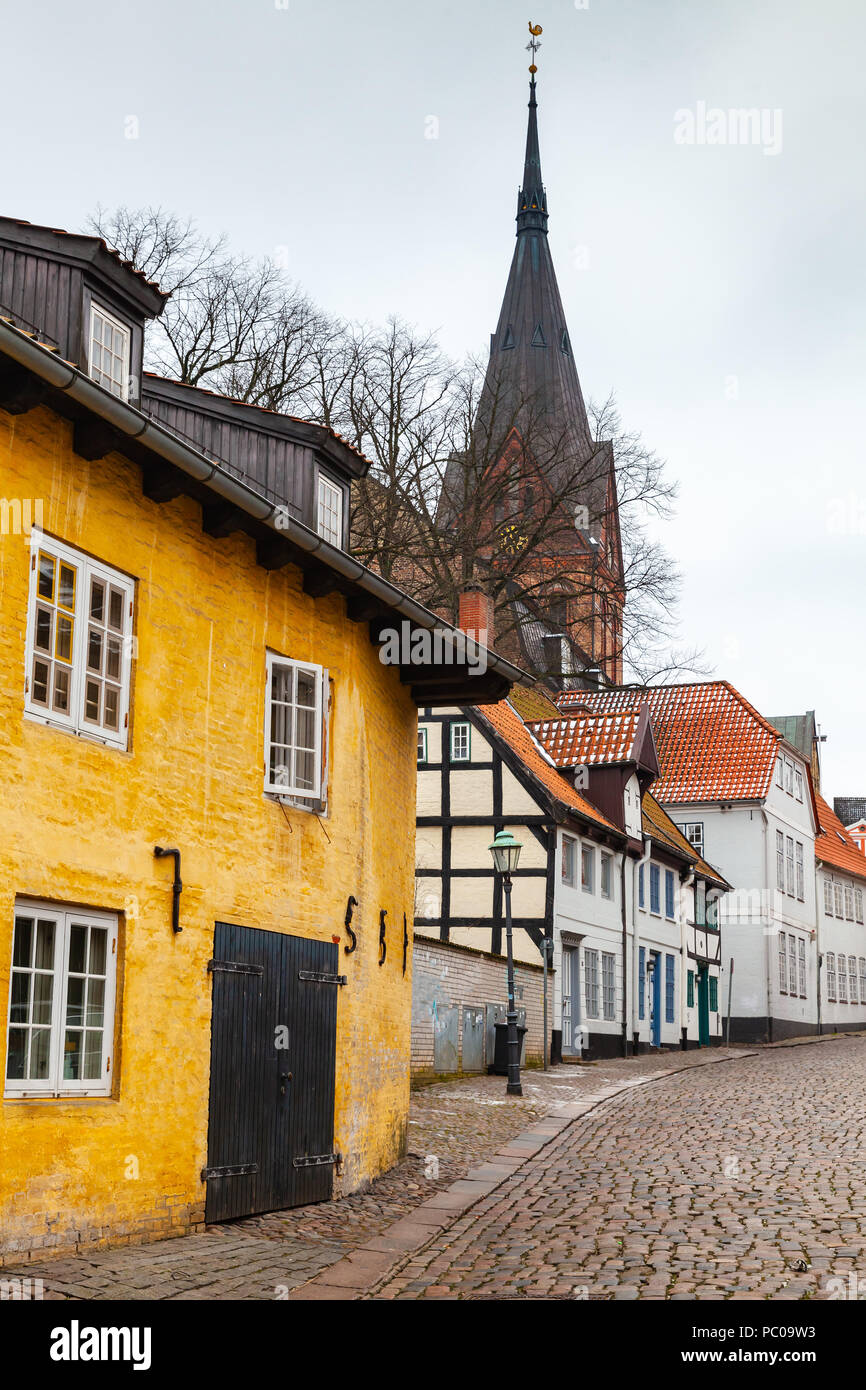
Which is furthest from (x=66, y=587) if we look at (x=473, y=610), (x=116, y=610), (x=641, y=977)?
(x=641, y=977)

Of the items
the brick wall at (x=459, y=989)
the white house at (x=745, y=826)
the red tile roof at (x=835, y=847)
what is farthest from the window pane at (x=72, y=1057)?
the red tile roof at (x=835, y=847)

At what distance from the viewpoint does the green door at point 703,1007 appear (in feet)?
126

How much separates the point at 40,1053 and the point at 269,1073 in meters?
2.60

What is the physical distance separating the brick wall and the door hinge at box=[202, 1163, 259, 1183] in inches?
301

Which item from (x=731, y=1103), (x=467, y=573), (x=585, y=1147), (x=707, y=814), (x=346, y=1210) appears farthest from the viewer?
(x=707, y=814)

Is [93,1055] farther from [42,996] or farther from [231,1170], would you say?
[231,1170]

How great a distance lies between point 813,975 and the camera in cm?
4838

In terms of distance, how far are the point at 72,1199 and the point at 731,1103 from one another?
1229cm

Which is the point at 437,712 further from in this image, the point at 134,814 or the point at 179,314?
the point at 134,814

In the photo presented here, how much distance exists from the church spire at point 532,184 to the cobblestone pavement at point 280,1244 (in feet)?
175

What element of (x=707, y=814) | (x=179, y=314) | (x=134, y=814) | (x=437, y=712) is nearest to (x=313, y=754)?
(x=134, y=814)

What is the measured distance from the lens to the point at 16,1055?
821cm

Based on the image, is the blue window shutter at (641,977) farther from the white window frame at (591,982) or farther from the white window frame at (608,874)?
the white window frame at (591,982)

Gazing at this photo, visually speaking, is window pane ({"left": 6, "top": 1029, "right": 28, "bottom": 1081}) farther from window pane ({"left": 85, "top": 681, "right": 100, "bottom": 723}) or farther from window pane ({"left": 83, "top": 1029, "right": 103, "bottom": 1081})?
window pane ({"left": 85, "top": 681, "right": 100, "bottom": 723})
